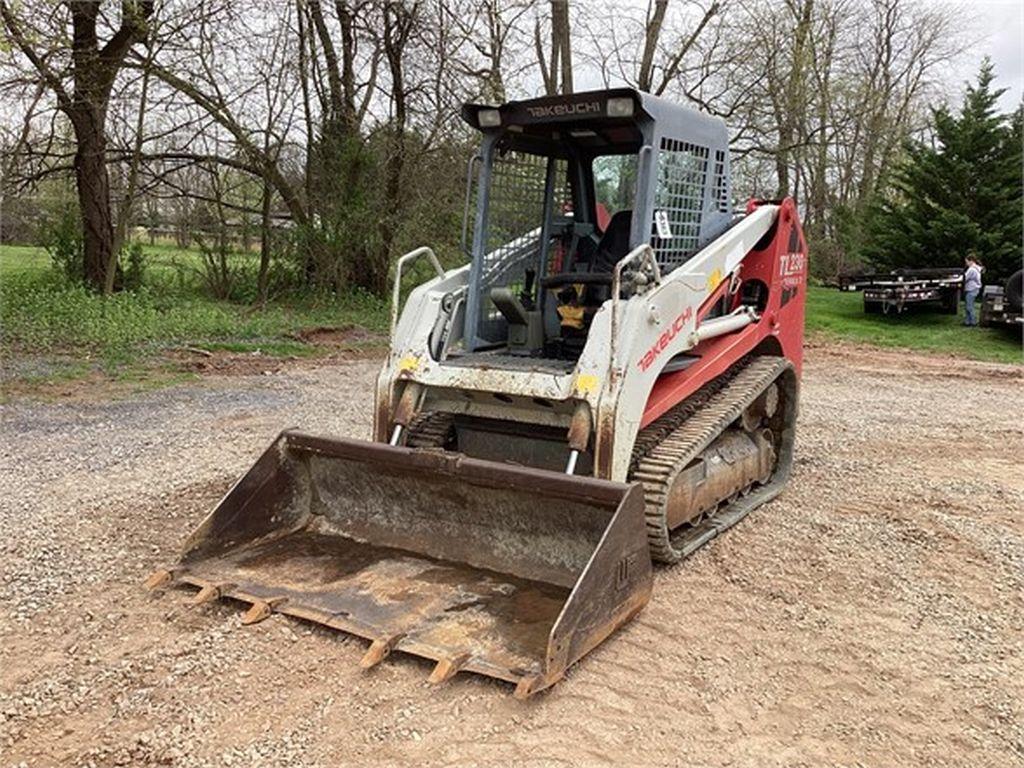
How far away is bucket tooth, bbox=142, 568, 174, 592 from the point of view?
159 inches

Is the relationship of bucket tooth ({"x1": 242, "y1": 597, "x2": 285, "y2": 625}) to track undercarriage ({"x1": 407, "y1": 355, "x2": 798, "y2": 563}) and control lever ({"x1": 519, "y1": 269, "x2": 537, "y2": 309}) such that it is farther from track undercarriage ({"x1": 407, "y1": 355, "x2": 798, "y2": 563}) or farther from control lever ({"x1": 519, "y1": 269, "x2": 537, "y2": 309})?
control lever ({"x1": 519, "y1": 269, "x2": 537, "y2": 309})

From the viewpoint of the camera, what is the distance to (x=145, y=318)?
12359 millimetres

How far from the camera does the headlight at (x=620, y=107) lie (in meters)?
4.51

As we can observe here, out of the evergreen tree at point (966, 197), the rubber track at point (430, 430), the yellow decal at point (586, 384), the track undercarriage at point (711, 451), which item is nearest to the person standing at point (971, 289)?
the evergreen tree at point (966, 197)

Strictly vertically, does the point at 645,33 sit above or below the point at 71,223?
above

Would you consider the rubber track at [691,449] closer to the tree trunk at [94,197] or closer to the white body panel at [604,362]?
the white body panel at [604,362]

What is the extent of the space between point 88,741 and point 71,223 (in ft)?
42.5

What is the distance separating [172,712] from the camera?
307 cm

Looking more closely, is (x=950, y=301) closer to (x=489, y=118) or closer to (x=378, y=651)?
(x=489, y=118)

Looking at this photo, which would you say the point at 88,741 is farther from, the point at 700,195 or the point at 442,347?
the point at 700,195

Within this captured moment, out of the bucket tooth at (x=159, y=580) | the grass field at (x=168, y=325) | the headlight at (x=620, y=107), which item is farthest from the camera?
the grass field at (x=168, y=325)

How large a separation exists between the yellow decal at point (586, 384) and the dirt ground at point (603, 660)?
959mm

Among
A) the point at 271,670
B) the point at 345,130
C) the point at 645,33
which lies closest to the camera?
the point at 271,670

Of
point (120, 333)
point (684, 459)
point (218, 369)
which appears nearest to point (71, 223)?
point (120, 333)
